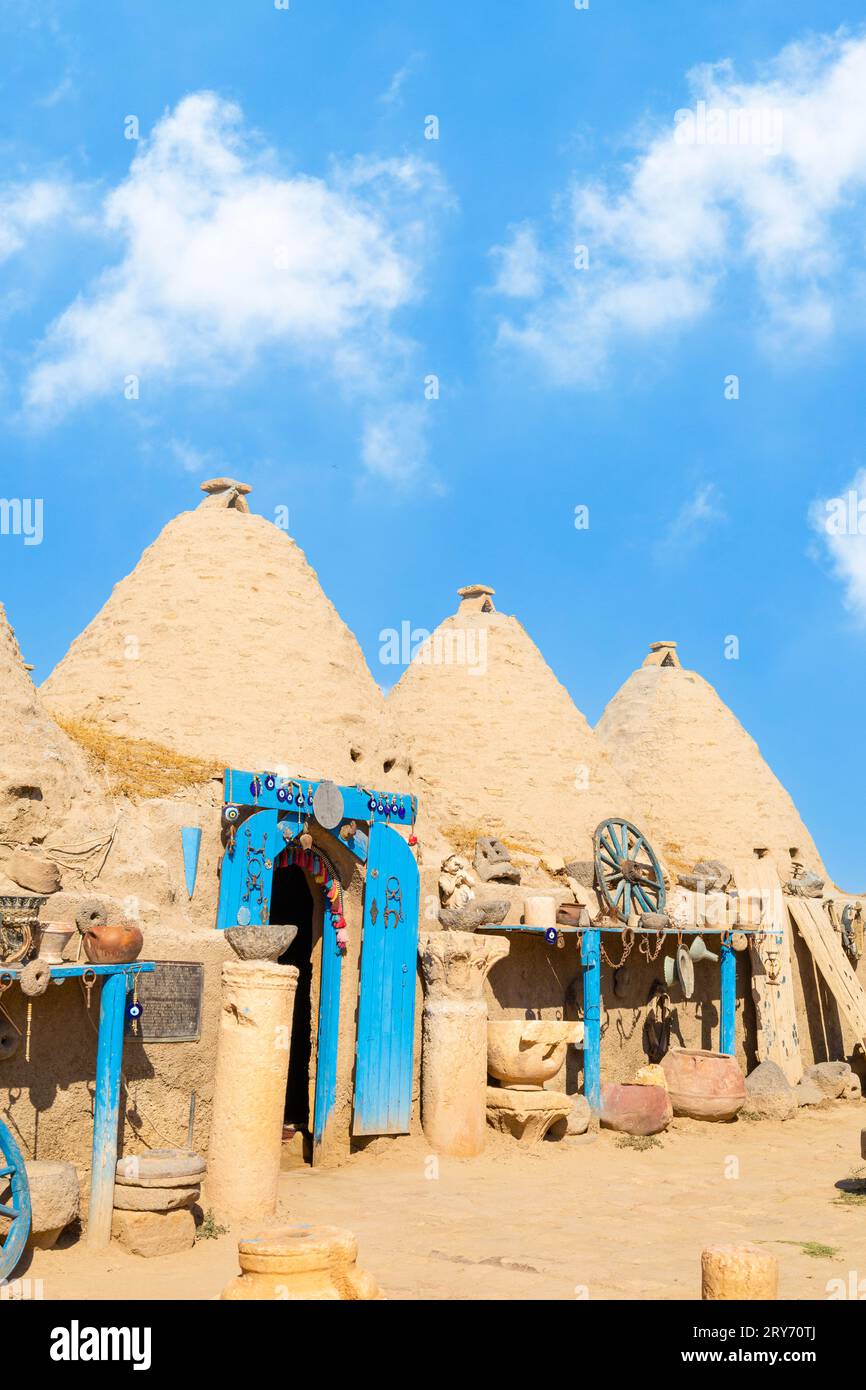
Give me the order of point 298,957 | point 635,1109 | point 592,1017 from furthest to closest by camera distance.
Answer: point 298,957, point 592,1017, point 635,1109

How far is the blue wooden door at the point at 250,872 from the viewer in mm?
9133

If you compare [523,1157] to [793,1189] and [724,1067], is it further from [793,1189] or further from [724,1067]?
[724,1067]

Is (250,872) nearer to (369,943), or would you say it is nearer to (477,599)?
(369,943)

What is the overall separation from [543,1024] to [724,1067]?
2.92 meters

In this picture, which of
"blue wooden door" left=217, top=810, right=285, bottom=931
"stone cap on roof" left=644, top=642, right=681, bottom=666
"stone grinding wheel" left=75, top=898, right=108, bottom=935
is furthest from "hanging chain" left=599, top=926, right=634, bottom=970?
"stone cap on roof" left=644, top=642, right=681, bottom=666

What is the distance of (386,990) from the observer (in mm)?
10250

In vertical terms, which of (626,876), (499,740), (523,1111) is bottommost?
(523,1111)

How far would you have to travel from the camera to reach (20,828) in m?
8.58

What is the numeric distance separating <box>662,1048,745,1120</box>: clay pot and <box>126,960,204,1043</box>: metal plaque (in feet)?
20.0

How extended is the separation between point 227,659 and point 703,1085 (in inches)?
308

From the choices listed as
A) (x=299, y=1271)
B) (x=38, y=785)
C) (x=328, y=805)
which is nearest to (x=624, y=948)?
(x=328, y=805)

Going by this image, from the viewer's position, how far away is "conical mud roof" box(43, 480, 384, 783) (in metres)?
14.4

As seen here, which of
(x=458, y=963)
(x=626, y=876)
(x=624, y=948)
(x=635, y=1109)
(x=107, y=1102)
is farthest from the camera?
(x=626, y=876)
